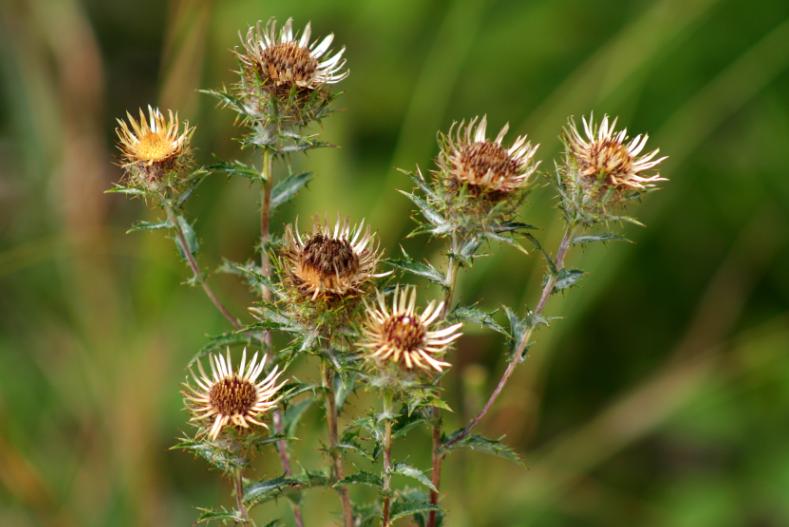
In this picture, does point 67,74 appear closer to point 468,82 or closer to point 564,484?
point 468,82

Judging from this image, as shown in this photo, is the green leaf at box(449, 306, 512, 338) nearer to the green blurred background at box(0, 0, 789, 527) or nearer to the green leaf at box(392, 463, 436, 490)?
the green leaf at box(392, 463, 436, 490)

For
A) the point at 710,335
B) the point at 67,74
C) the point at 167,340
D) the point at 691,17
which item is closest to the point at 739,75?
the point at 691,17

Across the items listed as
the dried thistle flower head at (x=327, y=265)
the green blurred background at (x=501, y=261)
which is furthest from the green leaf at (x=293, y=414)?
the green blurred background at (x=501, y=261)

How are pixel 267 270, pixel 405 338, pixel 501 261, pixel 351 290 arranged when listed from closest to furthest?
Result: pixel 405 338 → pixel 351 290 → pixel 267 270 → pixel 501 261

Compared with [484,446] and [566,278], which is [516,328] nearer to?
[566,278]

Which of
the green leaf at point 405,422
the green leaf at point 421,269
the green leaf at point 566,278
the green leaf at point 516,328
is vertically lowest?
the green leaf at point 405,422

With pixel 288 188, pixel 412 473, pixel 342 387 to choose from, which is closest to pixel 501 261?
pixel 288 188

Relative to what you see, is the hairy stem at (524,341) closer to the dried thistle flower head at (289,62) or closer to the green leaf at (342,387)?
the green leaf at (342,387)
